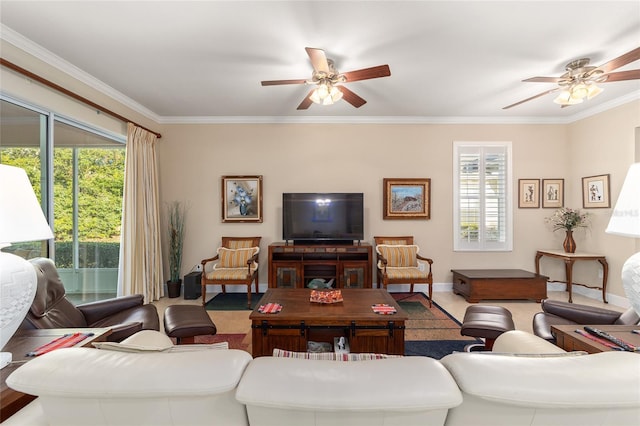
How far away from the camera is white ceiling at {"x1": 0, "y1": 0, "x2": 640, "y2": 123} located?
2.04 m

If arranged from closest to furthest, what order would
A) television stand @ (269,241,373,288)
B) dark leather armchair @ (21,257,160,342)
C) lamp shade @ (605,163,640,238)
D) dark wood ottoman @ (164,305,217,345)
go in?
1. lamp shade @ (605,163,640,238)
2. dark leather armchair @ (21,257,160,342)
3. dark wood ottoman @ (164,305,217,345)
4. television stand @ (269,241,373,288)

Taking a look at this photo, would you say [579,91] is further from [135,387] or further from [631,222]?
[135,387]

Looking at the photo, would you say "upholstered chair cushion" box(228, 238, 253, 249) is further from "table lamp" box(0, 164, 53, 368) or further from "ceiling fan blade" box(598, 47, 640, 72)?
"ceiling fan blade" box(598, 47, 640, 72)

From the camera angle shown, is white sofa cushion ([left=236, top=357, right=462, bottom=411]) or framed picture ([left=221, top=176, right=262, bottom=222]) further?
framed picture ([left=221, top=176, right=262, bottom=222])

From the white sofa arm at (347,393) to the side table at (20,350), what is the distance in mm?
919

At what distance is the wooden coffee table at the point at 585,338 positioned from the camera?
4.89 ft

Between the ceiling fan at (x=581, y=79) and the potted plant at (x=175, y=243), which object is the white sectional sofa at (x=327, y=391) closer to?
the ceiling fan at (x=581, y=79)

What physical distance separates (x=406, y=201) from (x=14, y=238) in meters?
4.30

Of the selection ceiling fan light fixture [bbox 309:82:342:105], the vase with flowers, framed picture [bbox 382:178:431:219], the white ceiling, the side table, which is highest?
the white ceiling

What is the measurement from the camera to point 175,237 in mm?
4289

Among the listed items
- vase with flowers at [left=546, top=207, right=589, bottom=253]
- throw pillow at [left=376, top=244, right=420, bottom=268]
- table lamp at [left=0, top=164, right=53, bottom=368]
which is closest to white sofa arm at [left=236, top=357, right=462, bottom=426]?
table lamp at [left=0, top=164, right=53, bottom=368]

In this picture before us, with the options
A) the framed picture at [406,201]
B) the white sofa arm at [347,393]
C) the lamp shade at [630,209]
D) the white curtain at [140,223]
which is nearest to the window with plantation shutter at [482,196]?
the framed picture at [406,201]

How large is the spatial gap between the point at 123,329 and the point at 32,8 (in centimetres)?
245

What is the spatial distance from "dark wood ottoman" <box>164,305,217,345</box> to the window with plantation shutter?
3913mm
